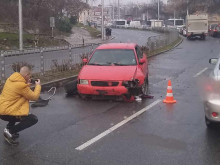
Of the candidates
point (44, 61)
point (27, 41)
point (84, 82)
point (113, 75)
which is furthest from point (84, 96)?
point (27, 41)

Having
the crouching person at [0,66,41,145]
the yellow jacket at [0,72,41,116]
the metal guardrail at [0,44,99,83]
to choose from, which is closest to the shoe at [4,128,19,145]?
the crouching person at [0,66,41,145]

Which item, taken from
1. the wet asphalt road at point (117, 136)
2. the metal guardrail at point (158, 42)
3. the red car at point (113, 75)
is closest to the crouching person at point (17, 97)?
the wet asphalt road at point (117, 136)

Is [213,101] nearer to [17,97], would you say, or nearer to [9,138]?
[17,97]

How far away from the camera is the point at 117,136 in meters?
7.01

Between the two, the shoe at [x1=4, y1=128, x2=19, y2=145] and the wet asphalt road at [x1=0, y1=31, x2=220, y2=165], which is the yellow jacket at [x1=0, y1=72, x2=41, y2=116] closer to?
the shoe at [x1=4, y1=128, x2=19, y2=145]

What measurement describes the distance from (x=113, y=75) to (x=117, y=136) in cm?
347

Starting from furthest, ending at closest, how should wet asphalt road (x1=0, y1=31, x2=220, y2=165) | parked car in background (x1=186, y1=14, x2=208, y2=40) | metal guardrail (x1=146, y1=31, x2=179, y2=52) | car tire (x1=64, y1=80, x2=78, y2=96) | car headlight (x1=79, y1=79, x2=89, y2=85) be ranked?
1. parked car in background (x1=186, y1=14, x2=208, y2=40)
2. metal guardrail (x1=146, y1=31, x2=179, y2=52)
3. car tire (x1=64, y1=80, x2=78, y2=96)
4. car headlight (x1=79, y1=79, x2=89, y2=85)
5. wet asphalt road (x1=0, y1=31, x2=220, y2=165)

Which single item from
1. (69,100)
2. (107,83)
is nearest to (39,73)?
(69,100)

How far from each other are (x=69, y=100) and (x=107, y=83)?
1.33m

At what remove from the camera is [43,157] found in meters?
5.90

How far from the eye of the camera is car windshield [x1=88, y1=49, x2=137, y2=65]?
445 inches

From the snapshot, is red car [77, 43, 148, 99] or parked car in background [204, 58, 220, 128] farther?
red car [77, 43, 148, 99]

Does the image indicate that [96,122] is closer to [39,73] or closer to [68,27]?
[39,73]

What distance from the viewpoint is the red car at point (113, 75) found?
1009 cm
